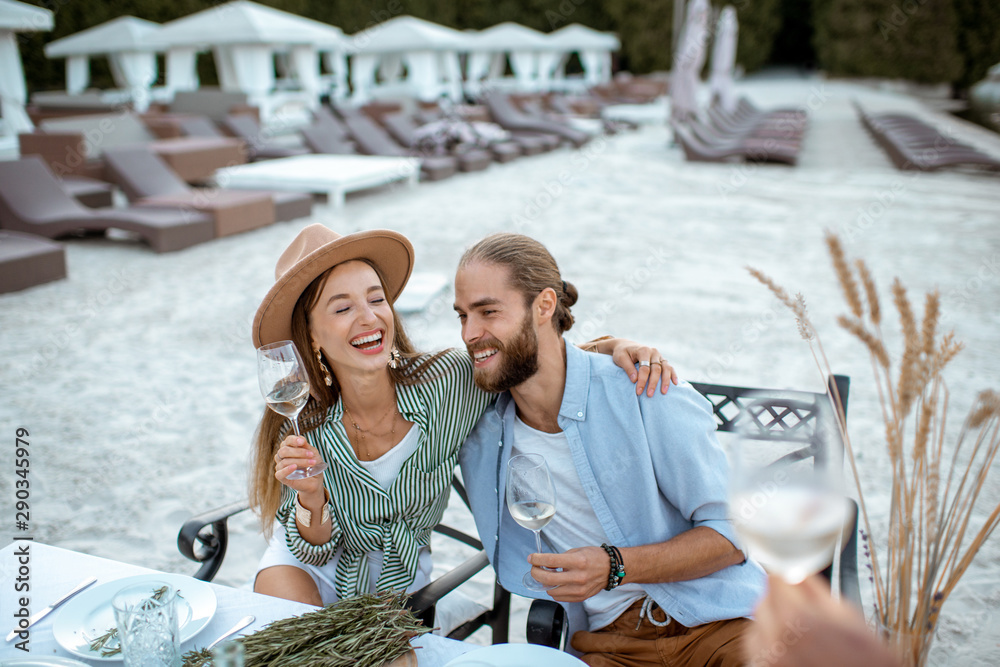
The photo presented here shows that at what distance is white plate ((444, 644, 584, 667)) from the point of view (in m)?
1.31

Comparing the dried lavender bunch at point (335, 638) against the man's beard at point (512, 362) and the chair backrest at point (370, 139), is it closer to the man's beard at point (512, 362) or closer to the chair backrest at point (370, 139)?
the man's beard at point (512, 362)

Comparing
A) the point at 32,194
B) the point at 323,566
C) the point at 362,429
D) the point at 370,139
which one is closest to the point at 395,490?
the point at 362,429

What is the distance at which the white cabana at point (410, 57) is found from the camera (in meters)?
21.3

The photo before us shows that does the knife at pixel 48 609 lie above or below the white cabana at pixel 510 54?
below

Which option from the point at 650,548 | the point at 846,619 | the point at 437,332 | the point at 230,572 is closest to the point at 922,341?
the point at 846,619

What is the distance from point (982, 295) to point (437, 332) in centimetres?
482

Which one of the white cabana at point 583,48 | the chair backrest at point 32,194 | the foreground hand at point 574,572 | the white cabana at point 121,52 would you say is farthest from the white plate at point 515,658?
the white cabana at point 583,48

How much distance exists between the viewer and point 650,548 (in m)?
1.82

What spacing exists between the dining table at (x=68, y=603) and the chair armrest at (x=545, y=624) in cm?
26

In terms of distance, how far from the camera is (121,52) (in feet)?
63.2

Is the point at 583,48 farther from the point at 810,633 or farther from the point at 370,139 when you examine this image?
the point at 810,633

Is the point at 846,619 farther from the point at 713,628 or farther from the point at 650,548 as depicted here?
the point at 713,628

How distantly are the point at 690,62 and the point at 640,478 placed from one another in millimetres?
16185

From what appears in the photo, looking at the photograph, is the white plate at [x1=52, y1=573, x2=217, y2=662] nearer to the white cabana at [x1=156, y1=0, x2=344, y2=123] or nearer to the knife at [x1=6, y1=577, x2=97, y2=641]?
the knife at [x1=6, y1=577, x2=97, y2=641]
